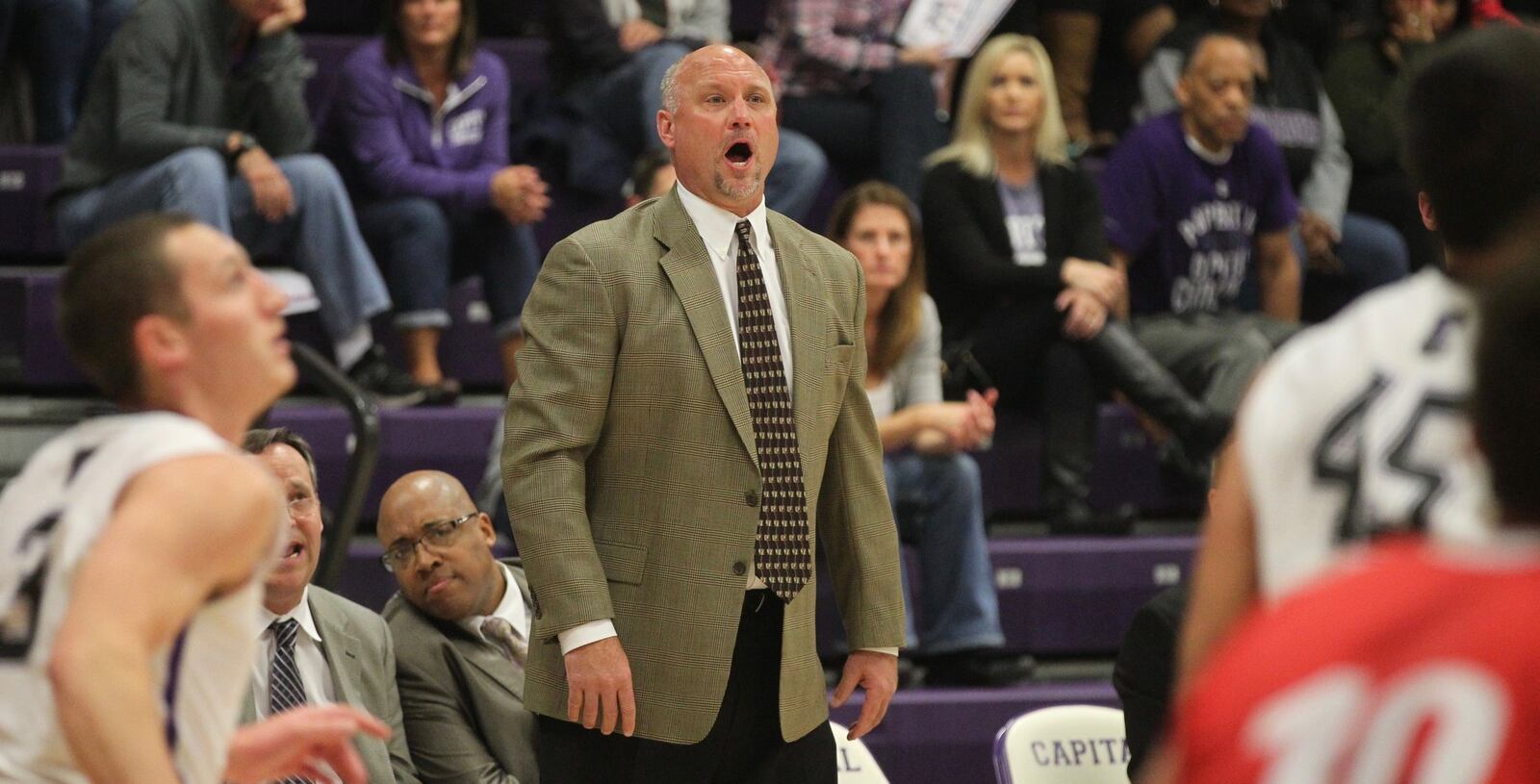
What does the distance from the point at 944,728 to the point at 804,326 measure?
2117 millimetres

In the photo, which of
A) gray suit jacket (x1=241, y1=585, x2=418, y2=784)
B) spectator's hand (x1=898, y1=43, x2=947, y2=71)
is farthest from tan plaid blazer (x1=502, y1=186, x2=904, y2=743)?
spectator's hand (x1=898, y1=43, x2=947, y2=71)

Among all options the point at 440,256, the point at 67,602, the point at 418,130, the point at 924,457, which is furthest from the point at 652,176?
the point at 67,602

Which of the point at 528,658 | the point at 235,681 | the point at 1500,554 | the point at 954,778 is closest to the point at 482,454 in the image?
the point at 954,778

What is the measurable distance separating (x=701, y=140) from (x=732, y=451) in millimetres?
554

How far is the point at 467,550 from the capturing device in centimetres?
405

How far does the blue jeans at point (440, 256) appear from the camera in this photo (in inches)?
221

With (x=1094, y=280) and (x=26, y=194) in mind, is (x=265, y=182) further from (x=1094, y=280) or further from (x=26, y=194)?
(x=1094, y=280)

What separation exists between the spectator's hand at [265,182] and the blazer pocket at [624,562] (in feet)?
7.95

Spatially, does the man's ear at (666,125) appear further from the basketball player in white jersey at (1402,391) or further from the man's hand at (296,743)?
the basketball player in white jersey at (1402,391)

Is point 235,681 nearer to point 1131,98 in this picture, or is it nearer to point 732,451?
point 732,451

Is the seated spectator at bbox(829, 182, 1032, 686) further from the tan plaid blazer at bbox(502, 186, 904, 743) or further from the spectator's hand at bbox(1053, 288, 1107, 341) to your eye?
the tan plaid blazer at bbox(502, 186, 904, 743)

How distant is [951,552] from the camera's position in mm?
5199

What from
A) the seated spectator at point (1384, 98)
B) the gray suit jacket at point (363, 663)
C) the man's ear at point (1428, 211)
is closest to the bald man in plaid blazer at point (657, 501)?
the gray suit jacket at point (363, 663)

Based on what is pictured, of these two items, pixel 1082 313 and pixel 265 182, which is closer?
pixel 265 182
